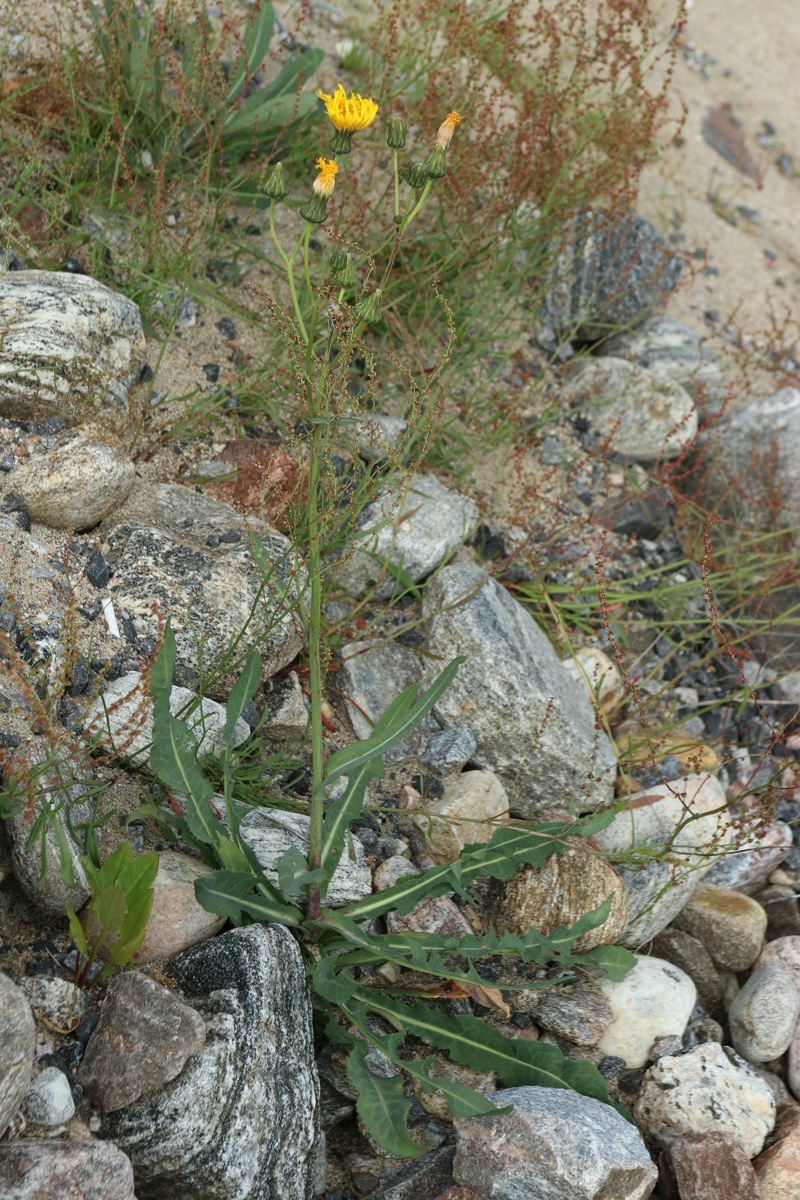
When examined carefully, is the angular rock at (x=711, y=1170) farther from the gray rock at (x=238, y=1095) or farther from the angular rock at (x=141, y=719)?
the angular rock at (x=141, y=719)

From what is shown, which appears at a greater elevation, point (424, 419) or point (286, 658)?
point (424, 419)

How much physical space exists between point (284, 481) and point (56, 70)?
66.1 inches


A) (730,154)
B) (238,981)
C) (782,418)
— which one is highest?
(730,154)

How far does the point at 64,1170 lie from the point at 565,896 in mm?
1394

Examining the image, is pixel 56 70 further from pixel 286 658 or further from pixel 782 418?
pixel 782 418

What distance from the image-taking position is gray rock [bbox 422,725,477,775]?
306cm

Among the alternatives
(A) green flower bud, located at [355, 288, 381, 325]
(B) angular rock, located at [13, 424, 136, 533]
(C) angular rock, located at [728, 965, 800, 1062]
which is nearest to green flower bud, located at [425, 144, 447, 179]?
(A) green flower bud, located at [355, 288, 381, 325]

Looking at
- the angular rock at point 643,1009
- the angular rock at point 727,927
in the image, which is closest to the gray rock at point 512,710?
the angular rock at point 727,927

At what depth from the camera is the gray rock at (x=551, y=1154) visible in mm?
2125

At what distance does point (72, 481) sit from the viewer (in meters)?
2.72

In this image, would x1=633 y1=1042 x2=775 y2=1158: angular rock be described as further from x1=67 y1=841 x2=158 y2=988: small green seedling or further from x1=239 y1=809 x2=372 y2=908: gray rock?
x1=67 y1=841 x2=158 y2=988: small green seedling

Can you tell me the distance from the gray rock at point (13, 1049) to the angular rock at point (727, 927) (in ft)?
6.50

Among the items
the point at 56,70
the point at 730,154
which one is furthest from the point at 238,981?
the point at 730,154

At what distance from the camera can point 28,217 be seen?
350 cm
